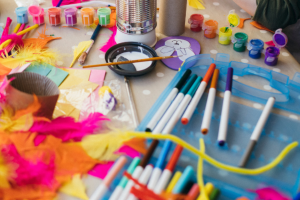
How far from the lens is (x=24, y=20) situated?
89 centimetres

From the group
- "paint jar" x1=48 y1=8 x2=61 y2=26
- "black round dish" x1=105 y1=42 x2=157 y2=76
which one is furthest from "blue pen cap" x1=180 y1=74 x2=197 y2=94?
"paint jar" x1=48 y1=8 x2=61 y2=26

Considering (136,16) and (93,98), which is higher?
(136,16)

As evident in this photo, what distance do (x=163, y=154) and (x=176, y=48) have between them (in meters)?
0.37

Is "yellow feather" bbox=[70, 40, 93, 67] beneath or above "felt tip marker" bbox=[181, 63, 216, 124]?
beneath

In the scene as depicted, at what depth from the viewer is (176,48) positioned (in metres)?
0.82

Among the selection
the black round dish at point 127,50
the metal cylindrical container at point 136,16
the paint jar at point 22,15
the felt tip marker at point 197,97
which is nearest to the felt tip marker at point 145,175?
the felt tip marker at point 197,97

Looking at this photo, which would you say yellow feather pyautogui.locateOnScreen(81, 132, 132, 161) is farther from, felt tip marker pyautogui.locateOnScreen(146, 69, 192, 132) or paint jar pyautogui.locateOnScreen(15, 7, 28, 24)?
paint jar pyautogui.locateOnScreen(15, 7, 28, 24)

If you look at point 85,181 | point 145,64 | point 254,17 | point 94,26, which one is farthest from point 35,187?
point 254,17

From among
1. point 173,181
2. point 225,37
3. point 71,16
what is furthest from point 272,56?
point 71,16

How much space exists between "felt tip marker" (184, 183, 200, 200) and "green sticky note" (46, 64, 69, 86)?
39 centimetres

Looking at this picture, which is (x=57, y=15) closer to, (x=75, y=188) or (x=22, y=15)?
(x=22, y=15)

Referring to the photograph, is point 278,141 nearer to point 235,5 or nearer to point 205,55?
point 205,55

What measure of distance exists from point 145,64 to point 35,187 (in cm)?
39

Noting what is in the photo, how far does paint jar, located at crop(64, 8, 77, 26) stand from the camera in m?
0.88
